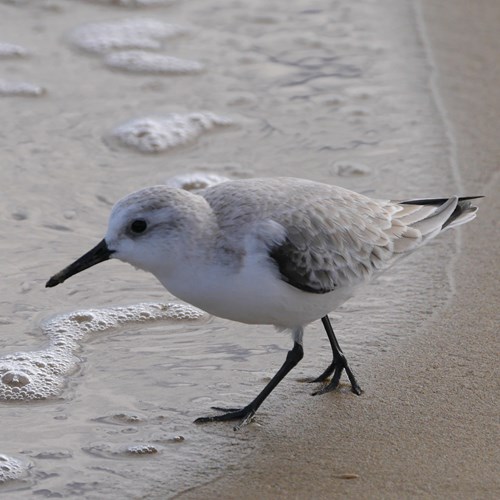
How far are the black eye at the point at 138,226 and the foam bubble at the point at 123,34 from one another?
13.0 feet

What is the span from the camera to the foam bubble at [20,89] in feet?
23.2

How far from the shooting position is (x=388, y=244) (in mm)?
4566

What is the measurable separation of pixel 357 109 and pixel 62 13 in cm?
259

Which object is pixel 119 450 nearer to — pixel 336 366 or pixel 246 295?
pixel 246 295

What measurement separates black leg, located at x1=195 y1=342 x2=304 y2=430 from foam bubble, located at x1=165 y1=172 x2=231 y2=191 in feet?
6.16

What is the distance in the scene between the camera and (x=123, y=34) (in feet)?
26.5

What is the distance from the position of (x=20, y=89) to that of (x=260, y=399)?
3.56 m

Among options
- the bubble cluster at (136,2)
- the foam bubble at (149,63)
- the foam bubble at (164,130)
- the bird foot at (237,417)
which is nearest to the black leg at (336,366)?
the bird foot at (237,417)

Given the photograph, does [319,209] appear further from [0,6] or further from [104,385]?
[0,6]

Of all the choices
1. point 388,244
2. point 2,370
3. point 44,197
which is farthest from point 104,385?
point 44,197

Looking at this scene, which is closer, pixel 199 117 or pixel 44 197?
pixel 44 197

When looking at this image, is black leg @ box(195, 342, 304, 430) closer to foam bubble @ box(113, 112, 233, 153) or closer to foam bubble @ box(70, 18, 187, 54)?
foam bubble @ box(113, 112, 233, 153)

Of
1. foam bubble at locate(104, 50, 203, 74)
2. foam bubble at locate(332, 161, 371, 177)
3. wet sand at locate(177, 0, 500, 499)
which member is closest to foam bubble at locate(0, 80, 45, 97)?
foam bubble at locate(104, 50, 203, 74)

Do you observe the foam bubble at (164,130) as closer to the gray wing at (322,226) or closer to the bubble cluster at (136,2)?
the bubble cluster at (136,2)
